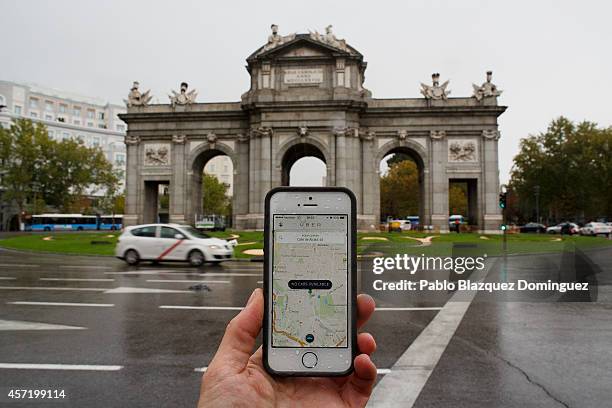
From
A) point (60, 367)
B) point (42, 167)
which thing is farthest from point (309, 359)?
point (42, 167)

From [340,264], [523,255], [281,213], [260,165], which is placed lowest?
[523,255]

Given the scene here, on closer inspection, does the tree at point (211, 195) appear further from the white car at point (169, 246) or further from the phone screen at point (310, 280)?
the phone screen at point (310, 280)

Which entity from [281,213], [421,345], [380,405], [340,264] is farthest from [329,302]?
[421,345]

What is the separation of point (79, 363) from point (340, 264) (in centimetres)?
472

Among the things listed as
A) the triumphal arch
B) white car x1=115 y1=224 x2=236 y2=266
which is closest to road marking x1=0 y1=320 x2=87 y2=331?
white car x1=115 y1=224 x2=236 y2=266

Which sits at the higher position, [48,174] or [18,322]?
[48,174]

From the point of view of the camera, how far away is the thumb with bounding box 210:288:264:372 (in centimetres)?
244

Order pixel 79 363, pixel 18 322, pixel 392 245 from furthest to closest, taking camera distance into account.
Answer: pixel 392 245
pixel 18 322
pixel 79 363

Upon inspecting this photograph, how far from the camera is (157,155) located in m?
42.8

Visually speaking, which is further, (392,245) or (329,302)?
(392,245)

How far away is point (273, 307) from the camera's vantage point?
270 cm

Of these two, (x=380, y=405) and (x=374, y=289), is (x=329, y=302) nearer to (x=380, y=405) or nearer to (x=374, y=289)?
(x=380, y=405)

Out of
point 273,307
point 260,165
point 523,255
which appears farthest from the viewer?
point 260,165

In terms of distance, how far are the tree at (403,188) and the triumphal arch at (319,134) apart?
34093 millimetres
